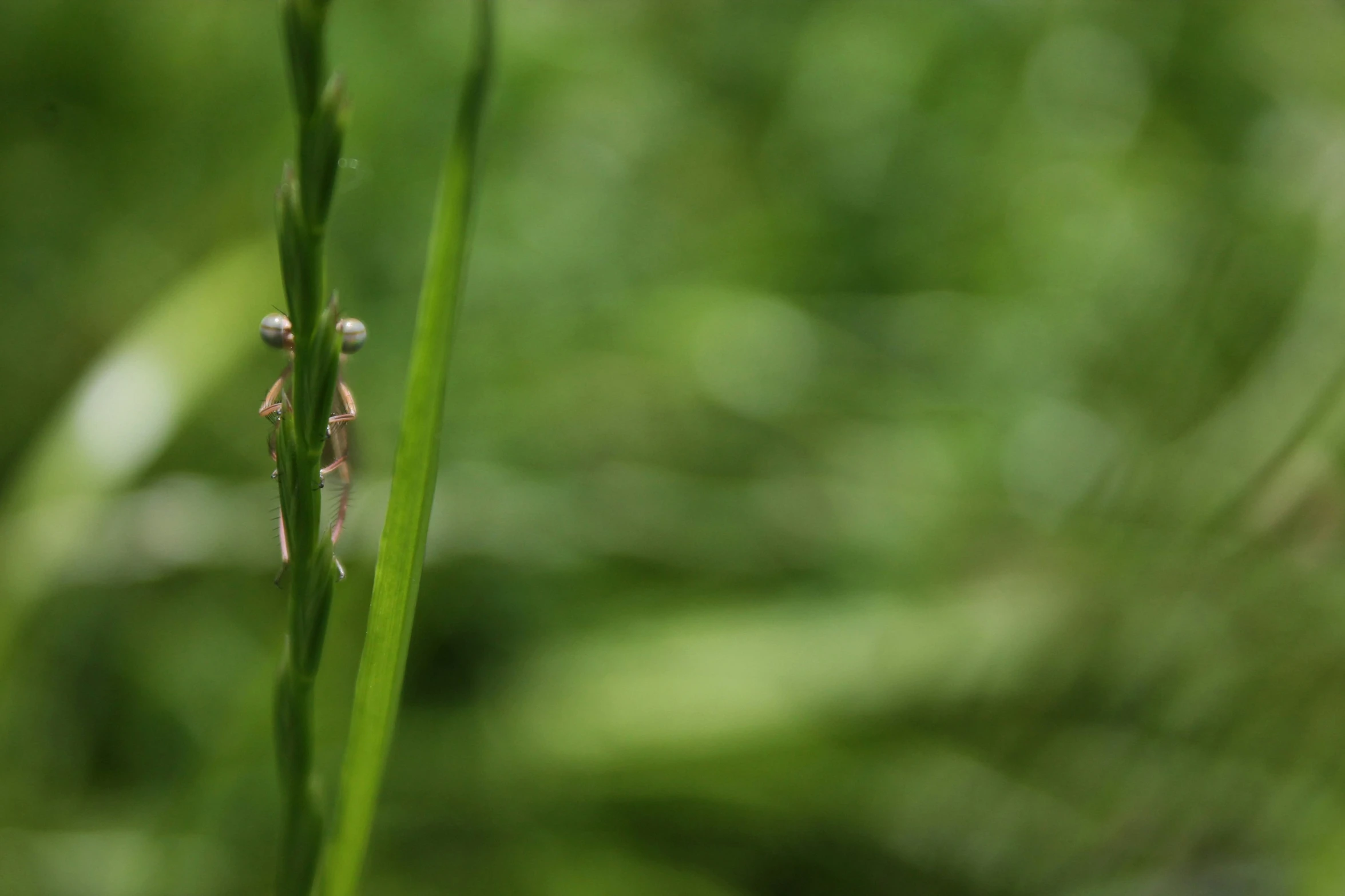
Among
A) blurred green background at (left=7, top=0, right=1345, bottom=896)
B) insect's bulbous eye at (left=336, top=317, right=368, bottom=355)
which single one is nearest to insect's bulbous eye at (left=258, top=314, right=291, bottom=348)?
insect's bulbous eye at (left=336, top=317, right=368, bottom=355)

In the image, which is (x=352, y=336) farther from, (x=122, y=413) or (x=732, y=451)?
(x=732, y=451)

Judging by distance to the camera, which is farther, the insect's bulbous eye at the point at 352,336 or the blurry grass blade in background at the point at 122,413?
the blurry grass blade in background at the point at 122,413

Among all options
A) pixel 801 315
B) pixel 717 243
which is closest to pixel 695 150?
pixel 717 243

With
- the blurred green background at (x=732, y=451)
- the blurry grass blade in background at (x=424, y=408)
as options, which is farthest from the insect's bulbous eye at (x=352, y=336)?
the blurred green background at (x=732, y=451)

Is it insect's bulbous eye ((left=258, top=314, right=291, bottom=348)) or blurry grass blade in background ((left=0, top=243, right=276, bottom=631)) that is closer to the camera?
insect's bulbous eye ((left=258, top=314, right=291, bottom=348))

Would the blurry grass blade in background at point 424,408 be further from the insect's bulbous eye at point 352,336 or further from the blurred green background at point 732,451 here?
the blurred green background at point 732,451

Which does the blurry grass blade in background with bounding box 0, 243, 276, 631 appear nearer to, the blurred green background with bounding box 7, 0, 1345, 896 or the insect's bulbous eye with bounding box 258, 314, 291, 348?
the blurred green background with bounding box 7, 0, 1345, 896
